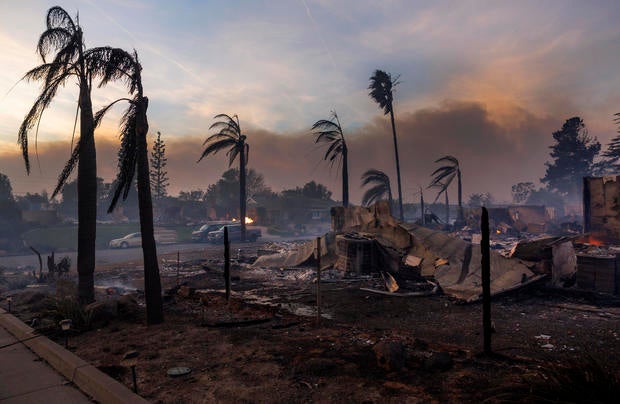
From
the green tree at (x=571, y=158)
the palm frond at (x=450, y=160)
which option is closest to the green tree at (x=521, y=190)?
the green tree at (x=571, y=158)

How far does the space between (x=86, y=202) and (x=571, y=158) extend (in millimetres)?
81212

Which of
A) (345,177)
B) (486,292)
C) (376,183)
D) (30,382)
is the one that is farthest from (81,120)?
(376,183)

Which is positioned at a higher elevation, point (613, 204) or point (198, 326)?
point (613, 204)

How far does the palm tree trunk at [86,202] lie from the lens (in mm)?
9469

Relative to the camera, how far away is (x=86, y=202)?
9.48 m

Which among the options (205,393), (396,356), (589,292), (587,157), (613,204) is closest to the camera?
(205,393)

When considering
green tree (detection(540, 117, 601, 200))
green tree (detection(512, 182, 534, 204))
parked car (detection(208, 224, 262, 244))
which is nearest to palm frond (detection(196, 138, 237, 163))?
parked car (detection(208, 224, 262, 244))

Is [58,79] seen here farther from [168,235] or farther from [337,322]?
[168,235]

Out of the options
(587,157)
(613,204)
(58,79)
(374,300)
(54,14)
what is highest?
(587,157)

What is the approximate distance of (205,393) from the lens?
4684 mm

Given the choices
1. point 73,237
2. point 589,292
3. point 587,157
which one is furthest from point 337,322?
point 587,157

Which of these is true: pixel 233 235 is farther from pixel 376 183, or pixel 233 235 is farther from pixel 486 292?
pixel 486 292

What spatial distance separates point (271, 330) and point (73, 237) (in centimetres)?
3414

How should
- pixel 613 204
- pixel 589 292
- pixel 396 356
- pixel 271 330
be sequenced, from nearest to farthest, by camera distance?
pixel 396 356 → pixel 271 330 → pixel 589 292 → pixel 613 204
